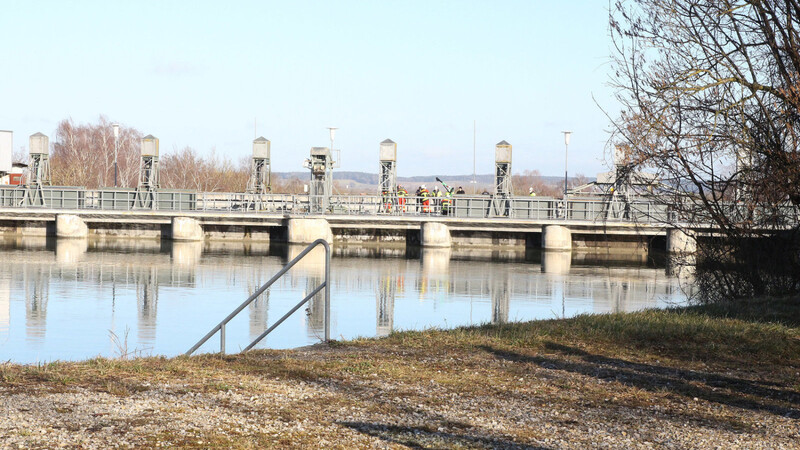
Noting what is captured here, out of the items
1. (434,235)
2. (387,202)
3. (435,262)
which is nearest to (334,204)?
(387,202)

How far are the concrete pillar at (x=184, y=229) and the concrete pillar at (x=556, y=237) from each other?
14239 mm

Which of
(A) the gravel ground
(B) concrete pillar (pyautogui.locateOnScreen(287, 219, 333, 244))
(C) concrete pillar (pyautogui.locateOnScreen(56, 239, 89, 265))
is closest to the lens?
(A) the gravel ground

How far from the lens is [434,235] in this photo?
115ft

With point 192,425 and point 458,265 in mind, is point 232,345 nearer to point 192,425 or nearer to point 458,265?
point 192,425

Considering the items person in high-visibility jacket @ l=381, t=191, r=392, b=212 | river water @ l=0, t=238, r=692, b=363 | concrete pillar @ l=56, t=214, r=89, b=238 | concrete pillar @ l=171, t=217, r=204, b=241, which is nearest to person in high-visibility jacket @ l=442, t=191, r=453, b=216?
person in high-visibility jacket @ l=381, t=191, r=392, b=212

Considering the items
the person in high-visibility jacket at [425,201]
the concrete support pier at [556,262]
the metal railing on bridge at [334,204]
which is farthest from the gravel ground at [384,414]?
the person in high-visibility jacket at [425,201]

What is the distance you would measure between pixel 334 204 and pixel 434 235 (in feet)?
18.0

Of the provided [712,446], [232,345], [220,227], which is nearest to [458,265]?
[220,227]

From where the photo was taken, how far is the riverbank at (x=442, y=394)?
545 centimetres

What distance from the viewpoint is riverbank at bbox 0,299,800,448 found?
545 centimetres

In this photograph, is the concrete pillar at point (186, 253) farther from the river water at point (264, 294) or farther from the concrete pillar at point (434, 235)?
the concrete pillar at point (434, 235)

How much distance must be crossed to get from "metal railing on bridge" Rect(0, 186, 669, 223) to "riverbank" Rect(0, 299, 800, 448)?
26746 millimetres

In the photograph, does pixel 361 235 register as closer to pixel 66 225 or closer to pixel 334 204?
pixel 334 204

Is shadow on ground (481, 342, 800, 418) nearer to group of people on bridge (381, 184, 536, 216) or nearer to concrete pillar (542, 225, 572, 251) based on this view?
concrete pillar (542, 225, 572, 251)
